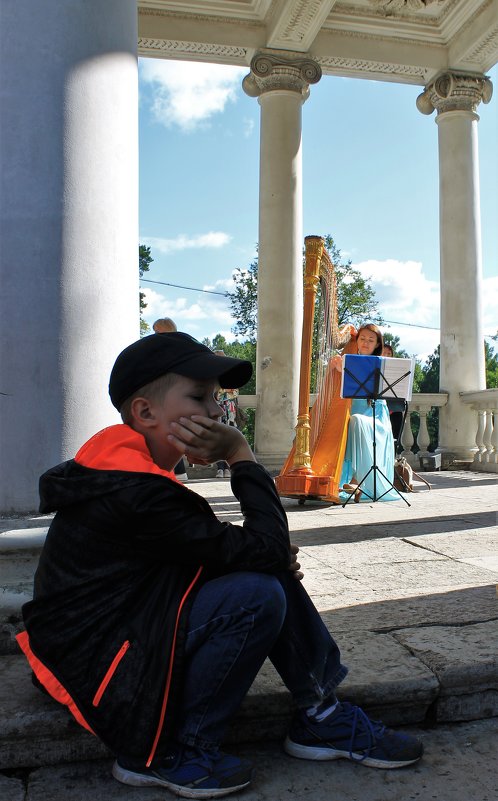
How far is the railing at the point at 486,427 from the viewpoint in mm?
10547

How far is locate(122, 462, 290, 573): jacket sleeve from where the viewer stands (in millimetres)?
1722

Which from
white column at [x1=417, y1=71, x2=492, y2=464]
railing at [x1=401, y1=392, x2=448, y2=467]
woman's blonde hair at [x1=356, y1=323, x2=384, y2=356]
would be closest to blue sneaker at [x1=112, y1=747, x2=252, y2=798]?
woman's blonde hair at [x1=356, y1=323, x2=384, y2=356]

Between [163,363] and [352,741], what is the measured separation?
1109 mm

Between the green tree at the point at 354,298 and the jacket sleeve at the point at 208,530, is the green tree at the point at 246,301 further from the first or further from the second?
the jacket sleeve at the point at 208,530

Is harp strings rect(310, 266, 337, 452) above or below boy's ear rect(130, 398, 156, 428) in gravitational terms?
above

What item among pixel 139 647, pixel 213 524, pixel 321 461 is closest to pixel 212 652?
pixel 139 647

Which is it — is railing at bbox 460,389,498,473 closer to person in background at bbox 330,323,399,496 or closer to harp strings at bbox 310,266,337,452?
person in background at bbox 330,323,399,496

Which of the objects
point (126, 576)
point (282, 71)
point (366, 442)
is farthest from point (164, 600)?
point (282, 71)

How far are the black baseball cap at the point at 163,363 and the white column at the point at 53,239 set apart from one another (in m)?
0.71

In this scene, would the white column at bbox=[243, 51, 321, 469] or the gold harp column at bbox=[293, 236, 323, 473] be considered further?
the white column at bbox=[243, 51, 321, 469]

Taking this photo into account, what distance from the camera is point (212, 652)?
1.77 metres

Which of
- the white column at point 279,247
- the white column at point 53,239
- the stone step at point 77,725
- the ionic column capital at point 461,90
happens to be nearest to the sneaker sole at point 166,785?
the stone step at point 77,725

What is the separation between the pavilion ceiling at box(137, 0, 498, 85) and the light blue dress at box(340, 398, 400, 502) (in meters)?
6.03

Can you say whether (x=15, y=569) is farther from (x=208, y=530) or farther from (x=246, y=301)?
(x=246, y=301)
